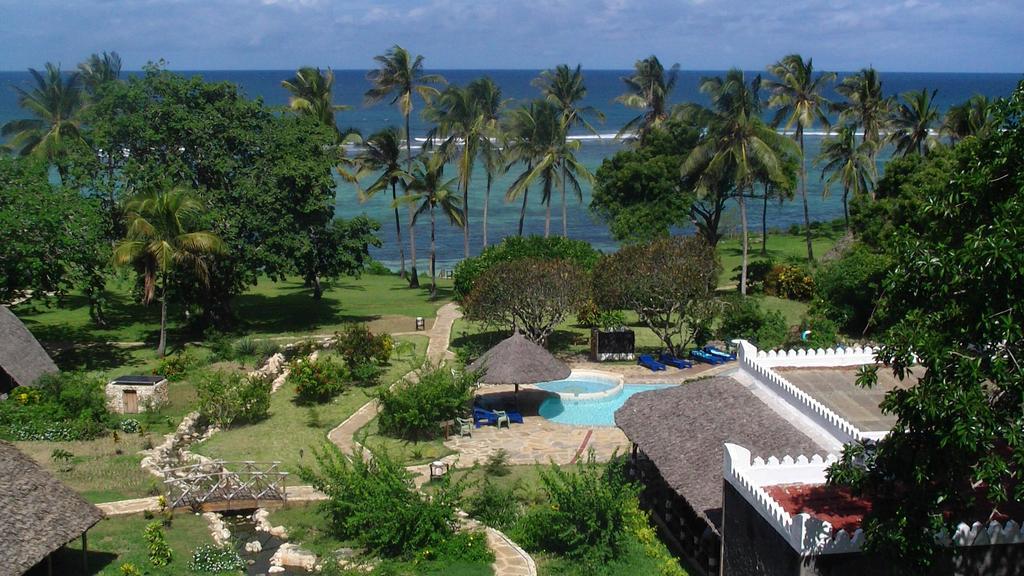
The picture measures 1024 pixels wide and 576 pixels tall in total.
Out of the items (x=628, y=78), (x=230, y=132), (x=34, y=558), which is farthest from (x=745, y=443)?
(x=628, y=78)

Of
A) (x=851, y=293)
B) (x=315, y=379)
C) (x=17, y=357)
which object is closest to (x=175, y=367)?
(x=17, y=357)

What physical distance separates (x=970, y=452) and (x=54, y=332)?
111 feet

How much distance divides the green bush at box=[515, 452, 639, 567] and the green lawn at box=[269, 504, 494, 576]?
64.7 inches

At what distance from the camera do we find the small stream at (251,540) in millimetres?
18250

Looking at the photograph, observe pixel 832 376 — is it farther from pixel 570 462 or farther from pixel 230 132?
pixel 230 132

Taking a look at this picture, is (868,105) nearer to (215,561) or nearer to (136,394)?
(136,394)

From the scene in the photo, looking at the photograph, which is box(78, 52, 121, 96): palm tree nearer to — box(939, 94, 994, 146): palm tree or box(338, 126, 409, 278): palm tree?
box(338, 126, 409, 278): palm tree

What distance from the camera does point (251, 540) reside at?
64.7 feet

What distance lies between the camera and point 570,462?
23.9 meters

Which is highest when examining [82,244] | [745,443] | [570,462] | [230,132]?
[230,132]

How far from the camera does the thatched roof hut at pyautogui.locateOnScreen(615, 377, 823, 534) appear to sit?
17.3m

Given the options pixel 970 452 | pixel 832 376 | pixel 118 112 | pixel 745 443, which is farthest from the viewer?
pixel 118 112

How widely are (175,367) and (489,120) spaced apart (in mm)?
21004

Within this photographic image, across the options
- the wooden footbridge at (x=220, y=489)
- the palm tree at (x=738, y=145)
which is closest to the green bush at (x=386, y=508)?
the wooden footbridge at (x=220, y=489)
